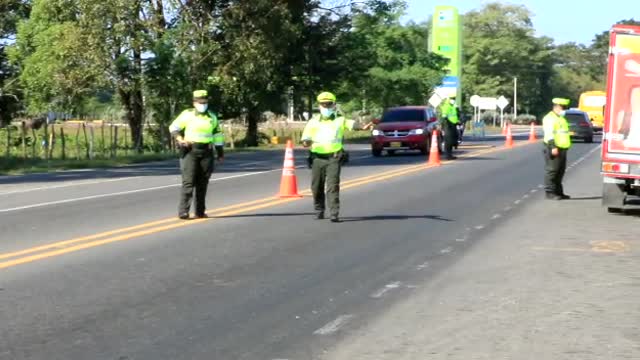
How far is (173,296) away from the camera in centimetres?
890

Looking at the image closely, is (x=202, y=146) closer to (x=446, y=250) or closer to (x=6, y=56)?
(x=446, y=250)

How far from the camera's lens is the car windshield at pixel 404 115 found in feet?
116

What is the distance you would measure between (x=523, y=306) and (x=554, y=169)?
33.5 feet

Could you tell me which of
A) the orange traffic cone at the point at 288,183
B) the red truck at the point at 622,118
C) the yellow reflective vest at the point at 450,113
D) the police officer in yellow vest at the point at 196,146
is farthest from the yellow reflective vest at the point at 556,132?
the yellow reflective vest at the point at 450,113

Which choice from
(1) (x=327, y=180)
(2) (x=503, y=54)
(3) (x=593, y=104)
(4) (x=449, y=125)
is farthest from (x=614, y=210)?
(2) (x=503, y=54)

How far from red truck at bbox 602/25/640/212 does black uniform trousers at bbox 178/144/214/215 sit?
6.29 meters

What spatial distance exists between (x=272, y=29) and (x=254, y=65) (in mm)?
1828

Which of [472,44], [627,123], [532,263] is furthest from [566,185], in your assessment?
[472,44]

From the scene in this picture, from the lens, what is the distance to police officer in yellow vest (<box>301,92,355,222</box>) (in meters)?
14.5

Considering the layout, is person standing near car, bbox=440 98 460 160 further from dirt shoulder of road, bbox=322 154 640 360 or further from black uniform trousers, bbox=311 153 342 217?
dirt shoulder of road, bbox=322 154 640 360

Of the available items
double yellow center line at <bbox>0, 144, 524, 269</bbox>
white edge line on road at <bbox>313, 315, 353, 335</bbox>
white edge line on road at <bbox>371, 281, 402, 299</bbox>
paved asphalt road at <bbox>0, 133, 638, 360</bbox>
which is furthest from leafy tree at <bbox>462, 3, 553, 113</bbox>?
white edge line on road at <bbox>313, 315, 353, 335</bbox>

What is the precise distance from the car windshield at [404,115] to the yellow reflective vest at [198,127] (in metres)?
21.2

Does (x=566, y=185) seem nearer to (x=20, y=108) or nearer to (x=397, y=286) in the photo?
(x=397, y=286)

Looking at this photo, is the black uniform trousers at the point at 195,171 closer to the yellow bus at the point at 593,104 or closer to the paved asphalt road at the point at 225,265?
A: the paved asphalt road at the point at 225,265
